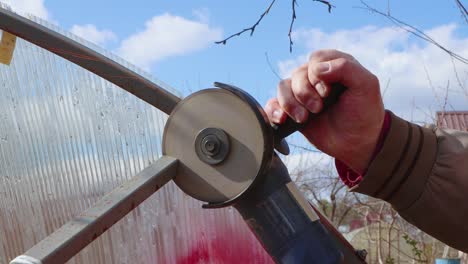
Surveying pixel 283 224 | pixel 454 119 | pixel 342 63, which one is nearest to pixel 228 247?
pixel 283 224

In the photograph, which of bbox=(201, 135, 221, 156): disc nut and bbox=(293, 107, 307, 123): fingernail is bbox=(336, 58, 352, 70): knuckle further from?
bbox=(201, 135, 221, 156): disc nut

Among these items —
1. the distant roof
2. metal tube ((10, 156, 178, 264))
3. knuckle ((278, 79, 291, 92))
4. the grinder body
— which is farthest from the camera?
the distant roof

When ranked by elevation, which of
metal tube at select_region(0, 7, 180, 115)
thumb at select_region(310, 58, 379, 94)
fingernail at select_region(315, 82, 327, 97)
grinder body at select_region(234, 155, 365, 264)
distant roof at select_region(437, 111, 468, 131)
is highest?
distant roof at select_region(437, 111, 468, 131)

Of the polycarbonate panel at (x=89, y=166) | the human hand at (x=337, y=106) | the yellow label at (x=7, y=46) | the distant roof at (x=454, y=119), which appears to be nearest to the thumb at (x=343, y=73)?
the human hand at (x=337, y=106)

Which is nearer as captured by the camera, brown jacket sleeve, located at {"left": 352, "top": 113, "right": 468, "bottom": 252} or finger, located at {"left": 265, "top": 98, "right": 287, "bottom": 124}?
finger, located at {"left": 265, "top": 98, "right": 287, "bottom": 124}

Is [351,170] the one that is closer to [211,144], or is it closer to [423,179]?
[423,179]

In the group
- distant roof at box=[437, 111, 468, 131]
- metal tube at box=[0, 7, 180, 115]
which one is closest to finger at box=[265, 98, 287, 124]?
metal tube at box=[0, 7, 180, 115]

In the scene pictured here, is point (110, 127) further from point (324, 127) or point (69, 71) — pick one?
point (324, 127)

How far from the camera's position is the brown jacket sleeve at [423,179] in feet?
2.61

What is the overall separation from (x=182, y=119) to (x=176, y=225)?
0.66 ft

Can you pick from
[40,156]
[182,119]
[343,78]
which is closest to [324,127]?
[343,78]

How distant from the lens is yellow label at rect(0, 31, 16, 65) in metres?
0.71

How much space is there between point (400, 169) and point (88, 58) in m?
0.42

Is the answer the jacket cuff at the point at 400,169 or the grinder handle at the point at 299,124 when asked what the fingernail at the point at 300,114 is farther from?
the jacket cuff at the point at 400,169
